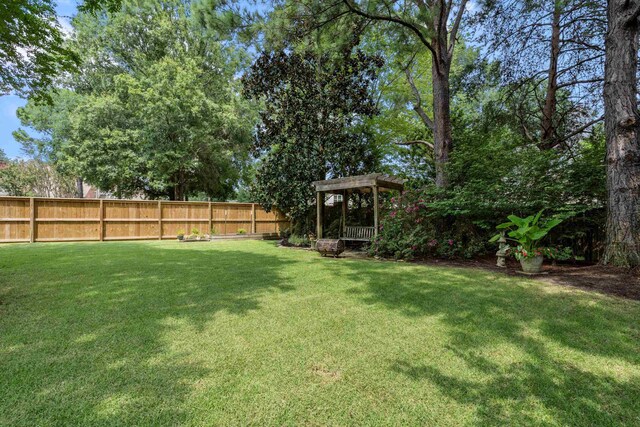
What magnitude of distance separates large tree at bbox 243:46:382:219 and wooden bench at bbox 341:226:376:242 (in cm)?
218

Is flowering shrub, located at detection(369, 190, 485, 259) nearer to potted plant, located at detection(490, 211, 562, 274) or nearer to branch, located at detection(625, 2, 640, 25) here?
potted plant, located at detection(490, 211, 562, 274)

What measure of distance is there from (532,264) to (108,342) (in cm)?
585

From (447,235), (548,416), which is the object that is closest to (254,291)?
(548,416)

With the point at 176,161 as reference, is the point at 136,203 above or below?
below

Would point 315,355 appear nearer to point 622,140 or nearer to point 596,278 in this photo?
point 596,278

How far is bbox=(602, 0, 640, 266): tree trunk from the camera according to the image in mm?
4594

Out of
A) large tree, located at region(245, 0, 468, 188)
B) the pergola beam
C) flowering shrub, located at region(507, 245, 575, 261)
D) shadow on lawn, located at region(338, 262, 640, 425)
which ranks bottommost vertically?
shadow on lawn, located at region(338, 262, 640, 425)

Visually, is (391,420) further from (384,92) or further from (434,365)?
(384,92)

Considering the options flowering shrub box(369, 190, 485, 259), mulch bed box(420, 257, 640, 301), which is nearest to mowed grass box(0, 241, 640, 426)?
mulch bed box(420, 257, 640, 301)

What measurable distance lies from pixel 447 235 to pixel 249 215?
9.83 meters

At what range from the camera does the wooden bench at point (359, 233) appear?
8795 millimetres

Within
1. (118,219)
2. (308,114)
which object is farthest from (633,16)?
(118,219)

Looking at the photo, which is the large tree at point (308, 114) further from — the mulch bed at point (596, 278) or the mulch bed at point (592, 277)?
the mulch bed at point (596, 278)

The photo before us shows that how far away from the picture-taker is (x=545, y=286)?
4203mm
